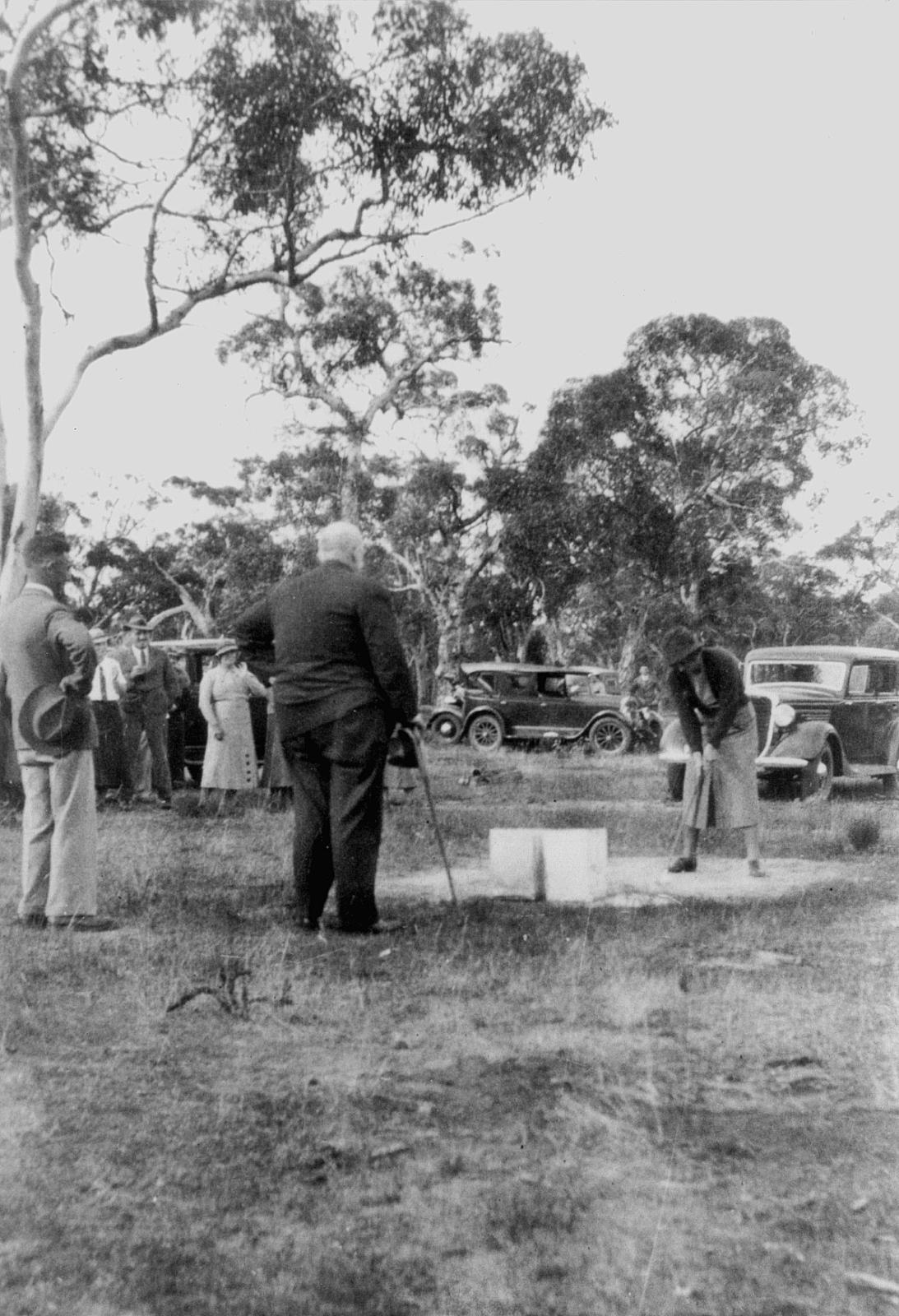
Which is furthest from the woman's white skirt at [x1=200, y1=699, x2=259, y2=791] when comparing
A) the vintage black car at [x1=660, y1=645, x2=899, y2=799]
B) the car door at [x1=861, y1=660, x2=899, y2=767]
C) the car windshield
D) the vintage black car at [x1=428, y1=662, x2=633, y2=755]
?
the vintage black car at [x1=428, y1=662, x2=633, y2=755]

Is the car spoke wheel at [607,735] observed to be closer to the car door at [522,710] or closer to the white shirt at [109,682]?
the car door at [522,710]

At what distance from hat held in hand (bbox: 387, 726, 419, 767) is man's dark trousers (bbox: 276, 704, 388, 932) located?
17 cm

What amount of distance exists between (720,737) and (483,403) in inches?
89.1

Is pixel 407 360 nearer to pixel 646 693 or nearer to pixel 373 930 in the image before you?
pixel 373 930

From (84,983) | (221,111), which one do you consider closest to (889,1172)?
(84,983)

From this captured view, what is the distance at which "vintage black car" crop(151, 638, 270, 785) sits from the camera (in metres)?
12.0

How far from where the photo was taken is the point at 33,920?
5418 mm

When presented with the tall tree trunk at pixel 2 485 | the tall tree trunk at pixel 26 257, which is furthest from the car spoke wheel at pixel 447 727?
the tall tree trunk at pixel 26 257

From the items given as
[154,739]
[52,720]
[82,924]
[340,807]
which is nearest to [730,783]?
[340,807]

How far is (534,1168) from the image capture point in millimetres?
2754

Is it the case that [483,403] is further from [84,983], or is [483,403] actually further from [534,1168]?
[534,1168]

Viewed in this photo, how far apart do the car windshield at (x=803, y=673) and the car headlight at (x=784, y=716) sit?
0.74 meters

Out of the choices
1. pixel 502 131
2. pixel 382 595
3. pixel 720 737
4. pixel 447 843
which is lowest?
pixel 447 843

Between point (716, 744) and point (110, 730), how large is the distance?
18.0 ft
